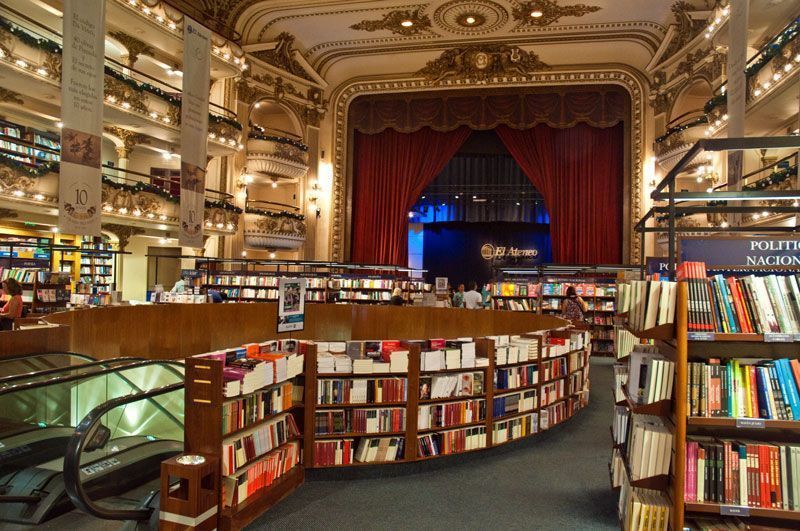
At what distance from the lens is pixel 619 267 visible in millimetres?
10992

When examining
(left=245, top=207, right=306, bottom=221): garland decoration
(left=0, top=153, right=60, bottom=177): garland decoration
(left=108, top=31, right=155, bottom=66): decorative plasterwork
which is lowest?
(left=0, top=153, right=60, bottom=177): garland decoration

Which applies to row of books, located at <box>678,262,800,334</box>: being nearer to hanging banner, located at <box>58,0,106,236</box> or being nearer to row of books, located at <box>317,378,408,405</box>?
row of books, located at <box>317,378,408,405</box>

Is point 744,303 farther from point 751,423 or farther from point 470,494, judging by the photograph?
point 470,494

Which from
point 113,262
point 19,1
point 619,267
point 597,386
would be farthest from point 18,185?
point 619,267

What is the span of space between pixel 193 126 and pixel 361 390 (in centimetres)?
674

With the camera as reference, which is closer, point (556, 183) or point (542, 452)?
point (542, 452)

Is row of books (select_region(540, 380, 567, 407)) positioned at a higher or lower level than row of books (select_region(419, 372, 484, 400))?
lower

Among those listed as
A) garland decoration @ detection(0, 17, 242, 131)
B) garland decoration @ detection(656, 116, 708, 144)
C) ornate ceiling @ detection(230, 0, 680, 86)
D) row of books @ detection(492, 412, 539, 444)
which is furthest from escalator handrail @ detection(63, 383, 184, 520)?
ornate ceiling @ detection(230, 0, 680, 86)

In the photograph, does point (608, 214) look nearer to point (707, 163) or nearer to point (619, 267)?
point (707, 163)

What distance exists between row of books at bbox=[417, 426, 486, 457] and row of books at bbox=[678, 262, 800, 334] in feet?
Result: 9.15

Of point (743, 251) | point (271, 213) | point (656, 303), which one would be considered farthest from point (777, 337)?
point (271, 213)

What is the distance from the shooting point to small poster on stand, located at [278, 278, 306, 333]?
6.08 meters

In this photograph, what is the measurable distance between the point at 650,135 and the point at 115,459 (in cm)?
1562

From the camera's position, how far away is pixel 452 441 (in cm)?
500
